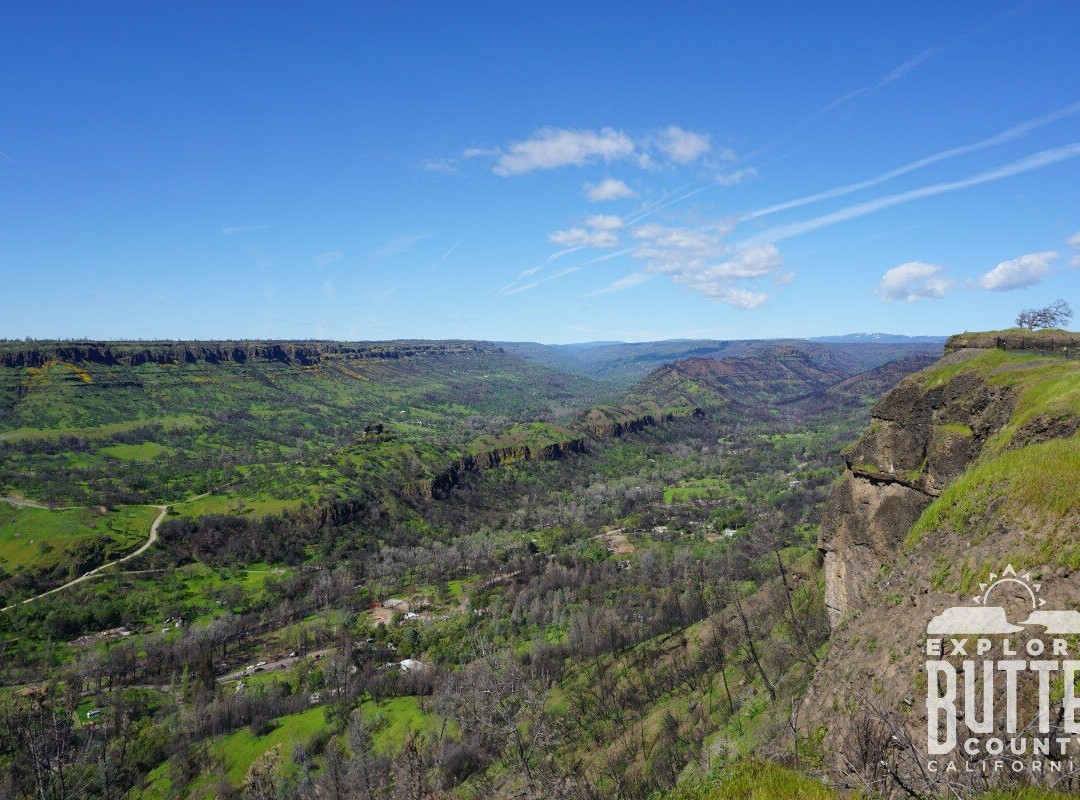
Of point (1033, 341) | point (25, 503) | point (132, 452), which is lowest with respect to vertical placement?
point (25, 503)

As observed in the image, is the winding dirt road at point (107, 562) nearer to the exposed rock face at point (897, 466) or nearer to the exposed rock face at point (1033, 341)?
the exposed rock face at point (897, 466)

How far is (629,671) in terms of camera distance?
215ft

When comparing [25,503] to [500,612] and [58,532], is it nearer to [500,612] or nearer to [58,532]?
[58,532]

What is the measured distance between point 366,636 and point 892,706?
296 ft

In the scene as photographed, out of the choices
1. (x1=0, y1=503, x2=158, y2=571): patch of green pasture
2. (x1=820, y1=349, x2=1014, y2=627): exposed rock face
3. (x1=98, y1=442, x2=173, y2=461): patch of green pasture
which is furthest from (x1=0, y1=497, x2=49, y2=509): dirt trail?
(x1=820, y1=349, x2=1014, y2=627): exposed rock face

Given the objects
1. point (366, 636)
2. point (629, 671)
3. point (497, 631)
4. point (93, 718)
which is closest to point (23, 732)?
point (93, 718)

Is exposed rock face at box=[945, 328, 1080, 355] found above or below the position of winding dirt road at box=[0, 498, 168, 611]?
above

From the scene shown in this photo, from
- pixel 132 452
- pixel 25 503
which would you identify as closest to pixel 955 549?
pixel 25 503

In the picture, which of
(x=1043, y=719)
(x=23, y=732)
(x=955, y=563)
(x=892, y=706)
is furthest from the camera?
(x=23, y=732)

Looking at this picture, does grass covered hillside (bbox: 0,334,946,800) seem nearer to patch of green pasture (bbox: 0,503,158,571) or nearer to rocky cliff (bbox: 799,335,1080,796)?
patch of green pasture (bbox: 0,503,158,571)

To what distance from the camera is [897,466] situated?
1531 inches

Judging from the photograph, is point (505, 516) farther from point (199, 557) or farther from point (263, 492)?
point (199, 557)

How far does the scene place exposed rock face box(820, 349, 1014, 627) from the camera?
33094 mm

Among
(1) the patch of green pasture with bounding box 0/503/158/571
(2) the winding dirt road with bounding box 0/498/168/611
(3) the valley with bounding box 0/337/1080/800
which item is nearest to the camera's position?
(3) the valley with bounding box 0/337/1080/800
